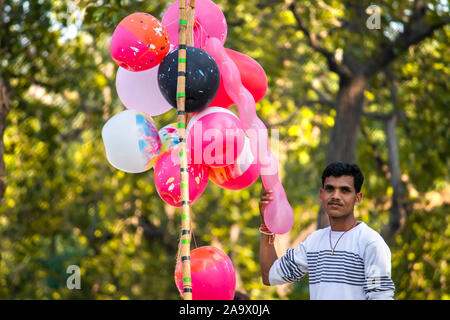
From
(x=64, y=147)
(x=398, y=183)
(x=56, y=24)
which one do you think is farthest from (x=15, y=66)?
(x=398, y=183)

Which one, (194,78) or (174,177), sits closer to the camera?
(194,78)

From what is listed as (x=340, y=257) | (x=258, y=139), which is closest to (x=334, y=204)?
(x=340, y=257)

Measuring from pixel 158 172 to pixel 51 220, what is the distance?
184 inches

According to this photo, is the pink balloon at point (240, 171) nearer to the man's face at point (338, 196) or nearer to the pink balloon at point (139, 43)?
the man's face at point (338, 196)

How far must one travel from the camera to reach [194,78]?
8.23 feet

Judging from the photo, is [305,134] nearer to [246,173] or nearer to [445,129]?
[445,129]

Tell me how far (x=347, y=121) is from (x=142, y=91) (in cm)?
310

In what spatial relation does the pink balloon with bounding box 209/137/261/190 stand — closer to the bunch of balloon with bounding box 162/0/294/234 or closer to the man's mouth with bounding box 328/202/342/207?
the bunch of balloon with bounding box 162/0/294/234

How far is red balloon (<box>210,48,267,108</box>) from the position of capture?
2766mm

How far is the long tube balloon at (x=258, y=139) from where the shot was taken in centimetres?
255

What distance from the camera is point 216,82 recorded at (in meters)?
2.59

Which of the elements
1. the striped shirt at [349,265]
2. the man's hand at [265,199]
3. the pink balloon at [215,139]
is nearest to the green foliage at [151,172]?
the pink balloon at [215,139]

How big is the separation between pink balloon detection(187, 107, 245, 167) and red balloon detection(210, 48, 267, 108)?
0.49ft

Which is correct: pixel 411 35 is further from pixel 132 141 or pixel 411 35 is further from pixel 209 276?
pixel 209 276
